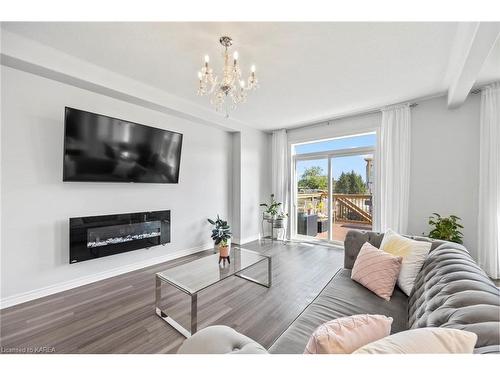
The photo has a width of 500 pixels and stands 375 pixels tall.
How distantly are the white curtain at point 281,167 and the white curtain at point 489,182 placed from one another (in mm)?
3019

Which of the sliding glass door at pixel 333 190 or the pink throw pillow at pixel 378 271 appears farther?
the sliding glass door at pixel 333 190

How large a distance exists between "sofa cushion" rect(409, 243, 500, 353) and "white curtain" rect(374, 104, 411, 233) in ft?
7.04

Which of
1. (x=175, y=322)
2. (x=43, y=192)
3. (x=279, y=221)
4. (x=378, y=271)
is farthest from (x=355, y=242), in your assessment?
(x=43, y=192)

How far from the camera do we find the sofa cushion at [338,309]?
110 centimetres

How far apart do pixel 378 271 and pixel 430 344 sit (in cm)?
111

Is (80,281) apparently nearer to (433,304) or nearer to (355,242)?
(355,242)

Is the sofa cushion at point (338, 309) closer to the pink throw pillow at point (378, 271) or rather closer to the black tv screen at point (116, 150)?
the pink throw pillow at point (378, 271)

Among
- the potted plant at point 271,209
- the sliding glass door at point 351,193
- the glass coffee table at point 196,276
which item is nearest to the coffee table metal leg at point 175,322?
the glass coffee table at point 196,276

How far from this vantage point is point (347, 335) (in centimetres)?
76

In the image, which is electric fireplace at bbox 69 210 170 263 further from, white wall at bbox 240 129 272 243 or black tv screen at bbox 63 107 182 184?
white wall at bbox 240 129 272 243

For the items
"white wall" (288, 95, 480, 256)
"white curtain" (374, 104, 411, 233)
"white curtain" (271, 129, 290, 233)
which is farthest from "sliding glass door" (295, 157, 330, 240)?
"white wall" (288, 95, 480, 256)
